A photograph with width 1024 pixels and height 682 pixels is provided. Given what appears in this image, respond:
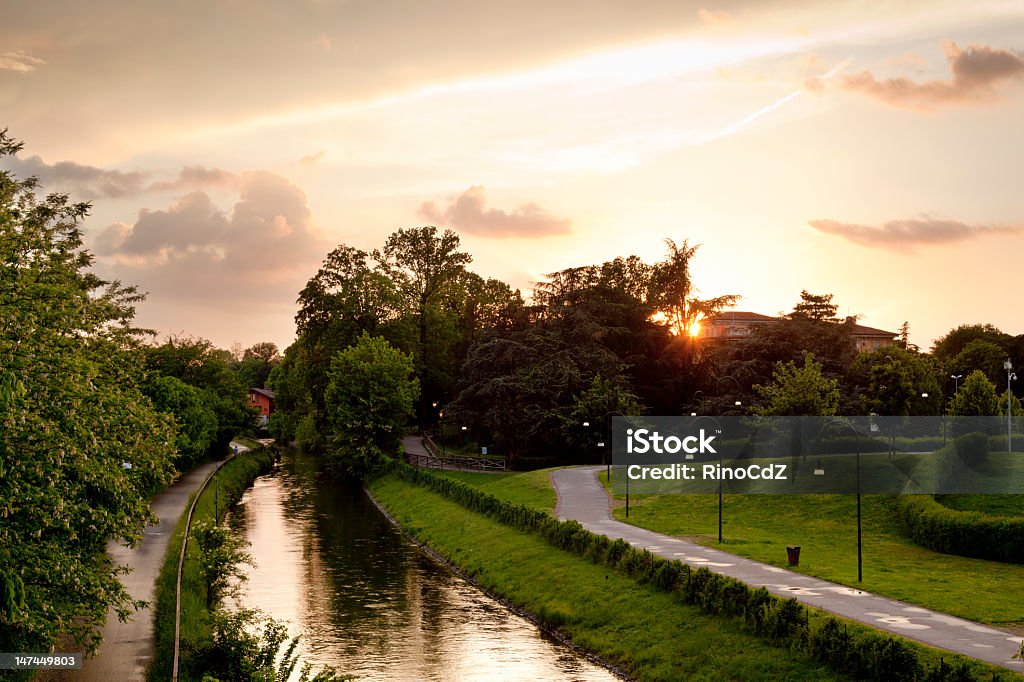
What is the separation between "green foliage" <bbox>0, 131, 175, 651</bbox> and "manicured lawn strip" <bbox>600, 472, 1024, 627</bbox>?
2601cm

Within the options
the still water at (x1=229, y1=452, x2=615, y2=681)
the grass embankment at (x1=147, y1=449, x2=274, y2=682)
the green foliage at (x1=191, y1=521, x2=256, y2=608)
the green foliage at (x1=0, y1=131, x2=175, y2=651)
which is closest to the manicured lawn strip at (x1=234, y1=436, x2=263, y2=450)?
the still water at (x1=229, y1=452, x2=615, y2=681)

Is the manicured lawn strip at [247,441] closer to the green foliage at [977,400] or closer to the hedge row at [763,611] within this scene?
the green foliage at [977,400]

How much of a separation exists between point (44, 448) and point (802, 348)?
89763mm

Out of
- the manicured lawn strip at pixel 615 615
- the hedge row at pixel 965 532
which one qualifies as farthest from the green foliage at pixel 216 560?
the hedge row at pixel 965 532

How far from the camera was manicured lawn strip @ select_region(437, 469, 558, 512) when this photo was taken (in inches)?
2554

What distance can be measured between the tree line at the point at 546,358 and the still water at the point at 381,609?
990 inches

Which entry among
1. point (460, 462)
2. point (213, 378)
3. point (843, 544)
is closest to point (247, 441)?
point (213, 378)

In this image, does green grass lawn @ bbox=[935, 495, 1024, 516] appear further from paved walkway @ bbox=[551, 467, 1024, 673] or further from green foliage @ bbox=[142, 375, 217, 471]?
green foliage @ bbox=[142, 375, 217, 471]

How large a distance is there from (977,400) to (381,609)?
58.4 m

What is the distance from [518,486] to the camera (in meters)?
74.9

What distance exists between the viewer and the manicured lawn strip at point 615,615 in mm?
30125

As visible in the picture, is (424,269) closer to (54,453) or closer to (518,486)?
(518,486)

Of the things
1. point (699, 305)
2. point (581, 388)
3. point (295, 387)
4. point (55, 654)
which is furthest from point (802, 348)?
point (55, 654)

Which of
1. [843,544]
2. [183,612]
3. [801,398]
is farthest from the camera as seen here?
[801,398]
